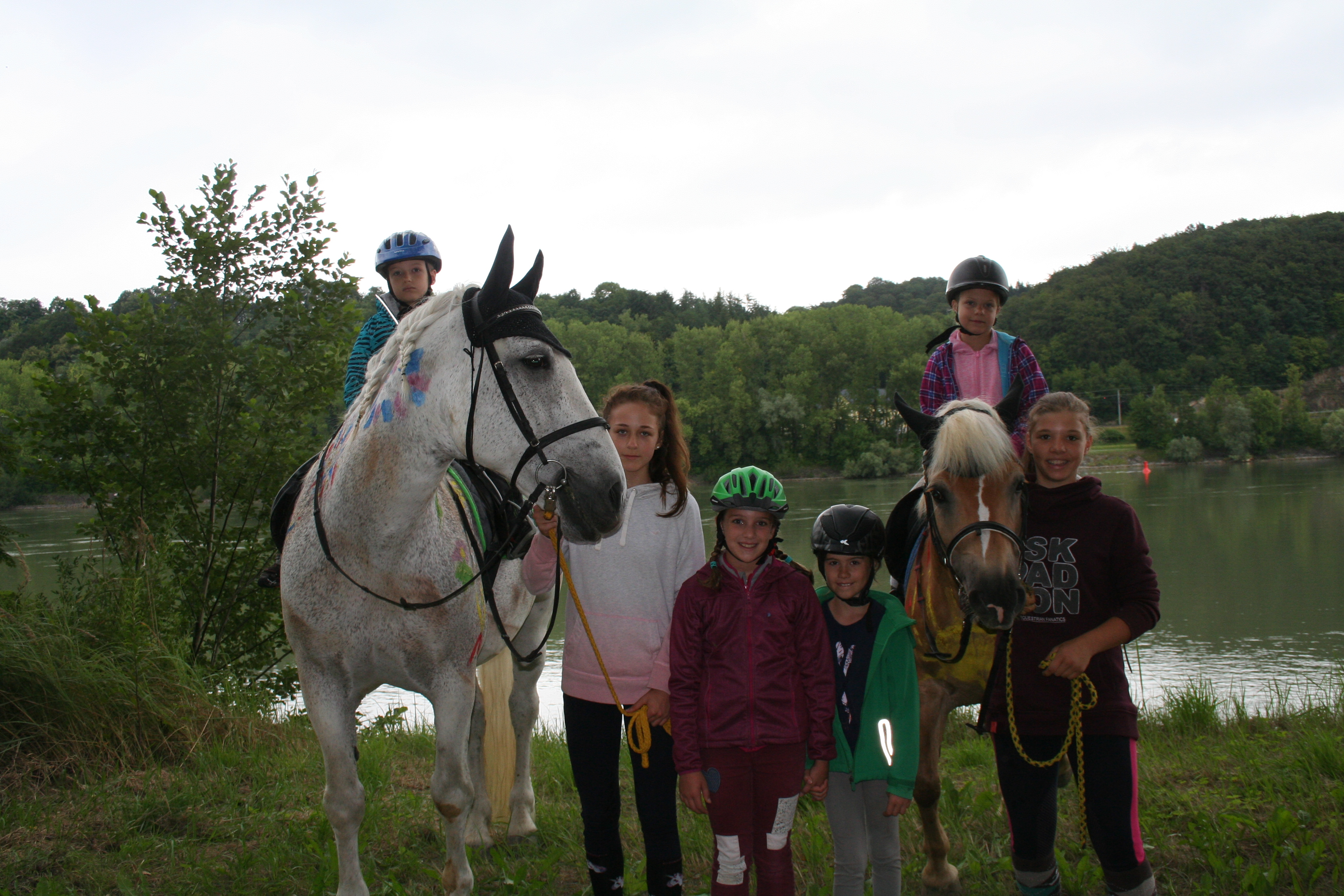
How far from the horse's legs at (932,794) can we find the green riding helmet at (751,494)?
1.13 meters

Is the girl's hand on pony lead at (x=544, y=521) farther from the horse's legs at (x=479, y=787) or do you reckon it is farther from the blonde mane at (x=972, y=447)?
the horse's legs at (x=479, y=787)

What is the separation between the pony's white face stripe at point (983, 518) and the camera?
8.43 feet

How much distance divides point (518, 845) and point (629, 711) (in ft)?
5.52

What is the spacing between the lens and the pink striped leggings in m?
2.36

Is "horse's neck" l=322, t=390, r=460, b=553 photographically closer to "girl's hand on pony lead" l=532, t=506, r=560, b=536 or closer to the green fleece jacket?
"girl's hand on pony lead" l=532, t=506, r=560, b=536

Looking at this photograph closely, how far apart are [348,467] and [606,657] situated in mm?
1015

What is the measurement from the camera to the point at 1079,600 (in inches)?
100.0

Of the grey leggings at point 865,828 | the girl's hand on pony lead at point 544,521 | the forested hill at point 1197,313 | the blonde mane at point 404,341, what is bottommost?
the grey leggings at point 865,828

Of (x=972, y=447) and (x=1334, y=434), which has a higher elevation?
(x=972, y=447)

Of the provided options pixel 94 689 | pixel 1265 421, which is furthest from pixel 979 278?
pixel 1265 421

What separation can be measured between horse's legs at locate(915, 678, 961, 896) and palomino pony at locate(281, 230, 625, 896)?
166 centimetres

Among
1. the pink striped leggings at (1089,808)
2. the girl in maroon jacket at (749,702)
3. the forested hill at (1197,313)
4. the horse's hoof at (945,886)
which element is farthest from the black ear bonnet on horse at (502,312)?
the forested hill at (1197,313)

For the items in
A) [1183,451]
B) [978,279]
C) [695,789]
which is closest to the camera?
[695,789]

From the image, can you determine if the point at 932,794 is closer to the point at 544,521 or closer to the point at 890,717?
the point at 890,717
